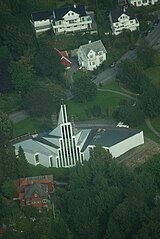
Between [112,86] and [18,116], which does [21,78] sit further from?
[112,86]

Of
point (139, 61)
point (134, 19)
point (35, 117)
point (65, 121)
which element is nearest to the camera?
point (65, 121)

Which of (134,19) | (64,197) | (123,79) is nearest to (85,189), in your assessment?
(64,197)

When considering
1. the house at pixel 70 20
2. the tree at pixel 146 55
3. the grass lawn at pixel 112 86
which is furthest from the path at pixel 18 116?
the house at pixel 70 20

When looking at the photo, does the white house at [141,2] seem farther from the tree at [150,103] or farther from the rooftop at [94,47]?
the tree at [150,103]

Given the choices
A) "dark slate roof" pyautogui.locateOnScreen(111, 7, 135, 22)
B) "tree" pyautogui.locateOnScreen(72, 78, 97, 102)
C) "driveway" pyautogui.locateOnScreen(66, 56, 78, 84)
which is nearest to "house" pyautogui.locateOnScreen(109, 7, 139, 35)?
"dark slate roof" pyautogui.locateOnScreen(111, 7, 135, 22)

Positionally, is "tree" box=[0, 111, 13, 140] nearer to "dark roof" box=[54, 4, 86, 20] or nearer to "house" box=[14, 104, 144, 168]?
"house" box=[14, 104, 144, 168]

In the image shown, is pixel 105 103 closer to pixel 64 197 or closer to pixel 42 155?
pixel 42 155
